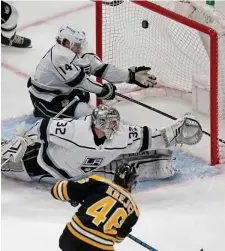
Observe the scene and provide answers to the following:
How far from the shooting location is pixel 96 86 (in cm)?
524

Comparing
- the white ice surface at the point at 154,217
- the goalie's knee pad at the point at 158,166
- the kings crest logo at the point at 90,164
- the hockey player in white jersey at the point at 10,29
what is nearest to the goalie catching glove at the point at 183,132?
the goalie's knee pad at the point at 158,166

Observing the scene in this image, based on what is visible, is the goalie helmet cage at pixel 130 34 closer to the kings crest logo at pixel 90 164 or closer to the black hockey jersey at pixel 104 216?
the kings crest logo at pixel 90 164

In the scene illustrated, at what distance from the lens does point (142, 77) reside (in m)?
5.35

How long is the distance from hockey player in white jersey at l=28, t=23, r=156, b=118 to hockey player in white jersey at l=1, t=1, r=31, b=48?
103 cm

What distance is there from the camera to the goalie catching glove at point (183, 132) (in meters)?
4.76

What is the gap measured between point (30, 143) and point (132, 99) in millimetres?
1086

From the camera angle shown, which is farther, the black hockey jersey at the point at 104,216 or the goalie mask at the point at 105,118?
the goalie mask at the point at 105,118

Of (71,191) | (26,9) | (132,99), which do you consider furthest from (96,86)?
(26,9)

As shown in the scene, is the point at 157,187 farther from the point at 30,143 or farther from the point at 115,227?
the point at 115,227

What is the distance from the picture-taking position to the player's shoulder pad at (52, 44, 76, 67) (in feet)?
16.9

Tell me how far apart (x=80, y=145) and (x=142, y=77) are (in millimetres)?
883

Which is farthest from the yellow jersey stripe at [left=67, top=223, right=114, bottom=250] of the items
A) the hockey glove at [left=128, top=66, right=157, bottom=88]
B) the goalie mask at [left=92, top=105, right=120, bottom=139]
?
the hockey glove at [left=128, top=66, right=157, bottom=88]

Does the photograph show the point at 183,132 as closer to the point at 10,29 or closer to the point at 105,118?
the point at 105,118

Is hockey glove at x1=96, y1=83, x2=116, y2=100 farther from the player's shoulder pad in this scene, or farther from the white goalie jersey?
the white goalie jersey
